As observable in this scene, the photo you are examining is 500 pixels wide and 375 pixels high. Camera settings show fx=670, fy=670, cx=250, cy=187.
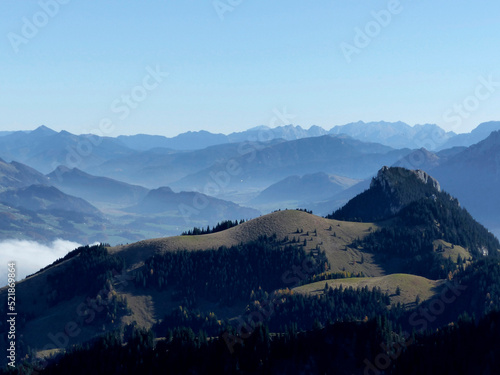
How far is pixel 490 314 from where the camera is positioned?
192 meters

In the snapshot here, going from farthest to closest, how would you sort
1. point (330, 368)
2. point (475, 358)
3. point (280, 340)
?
point (280, 340), point (330, 368), point (475, 358)

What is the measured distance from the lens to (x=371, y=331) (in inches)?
7530

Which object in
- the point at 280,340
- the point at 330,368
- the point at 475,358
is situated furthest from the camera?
the point at 280,340

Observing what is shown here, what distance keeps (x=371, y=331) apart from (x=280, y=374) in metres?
28.7

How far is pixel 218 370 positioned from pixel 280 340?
20266mm

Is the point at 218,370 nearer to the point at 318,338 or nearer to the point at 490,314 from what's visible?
the point at 318,338

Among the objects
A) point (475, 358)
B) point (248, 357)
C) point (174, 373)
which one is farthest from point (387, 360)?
point (174, 373)

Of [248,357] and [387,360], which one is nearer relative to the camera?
[387,360]

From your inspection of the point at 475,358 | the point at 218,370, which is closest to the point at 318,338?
the point at 218,370

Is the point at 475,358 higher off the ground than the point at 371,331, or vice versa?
the point at 371,331

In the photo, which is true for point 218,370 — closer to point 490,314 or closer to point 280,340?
point 280,340

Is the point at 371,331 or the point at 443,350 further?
the point at 371,331

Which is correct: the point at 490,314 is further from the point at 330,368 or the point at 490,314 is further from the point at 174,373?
the point at 174,373

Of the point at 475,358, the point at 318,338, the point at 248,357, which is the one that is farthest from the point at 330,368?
the point at 475,358
